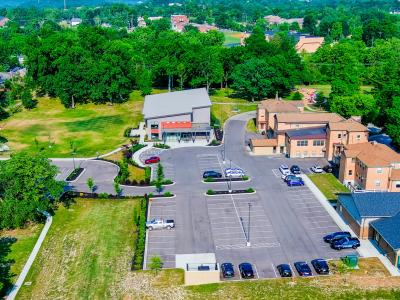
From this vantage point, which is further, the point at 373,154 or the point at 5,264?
the point at 373,154

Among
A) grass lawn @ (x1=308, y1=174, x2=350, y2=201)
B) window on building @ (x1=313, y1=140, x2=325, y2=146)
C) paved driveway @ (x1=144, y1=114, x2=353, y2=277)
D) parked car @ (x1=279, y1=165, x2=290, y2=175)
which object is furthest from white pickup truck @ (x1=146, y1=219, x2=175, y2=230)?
window on building @ (x1=313, y1=140, x2=325, y2=146)

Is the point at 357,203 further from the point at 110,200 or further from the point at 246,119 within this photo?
the point at 246,119

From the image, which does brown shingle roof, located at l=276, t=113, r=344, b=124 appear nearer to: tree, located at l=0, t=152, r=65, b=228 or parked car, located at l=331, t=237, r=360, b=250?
parked car, located at l=331, t=237, r=360, b=250

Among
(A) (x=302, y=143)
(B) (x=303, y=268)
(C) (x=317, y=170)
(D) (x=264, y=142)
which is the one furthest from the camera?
(D) (x=264, y=142)

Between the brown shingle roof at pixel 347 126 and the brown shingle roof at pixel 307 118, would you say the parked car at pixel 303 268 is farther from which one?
the brown shingle roof at pixel 307 118

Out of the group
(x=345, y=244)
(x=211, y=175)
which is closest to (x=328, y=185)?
(x=211, y=175)

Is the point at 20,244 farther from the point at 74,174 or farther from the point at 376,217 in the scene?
the point at 376,217
